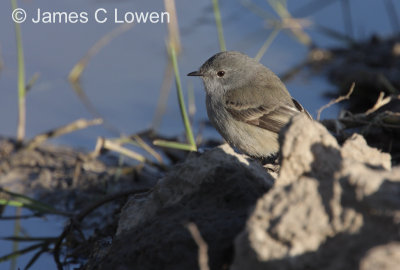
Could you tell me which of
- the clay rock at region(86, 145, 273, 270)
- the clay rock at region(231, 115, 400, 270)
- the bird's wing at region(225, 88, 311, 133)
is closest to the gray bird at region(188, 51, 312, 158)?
the bird's wing at region(225, 88, 311, 133)

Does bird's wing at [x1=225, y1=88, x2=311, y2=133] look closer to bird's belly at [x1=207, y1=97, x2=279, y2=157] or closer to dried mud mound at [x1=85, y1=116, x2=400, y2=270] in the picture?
bird's belly at [x1=207, y1=97, x2=279, y2=157]

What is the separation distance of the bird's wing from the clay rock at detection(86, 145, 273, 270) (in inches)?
78.9

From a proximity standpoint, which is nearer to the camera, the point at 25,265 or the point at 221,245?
the point at 221,245

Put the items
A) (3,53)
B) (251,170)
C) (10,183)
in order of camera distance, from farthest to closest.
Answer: (3,53)
(10,183)
(251,170)

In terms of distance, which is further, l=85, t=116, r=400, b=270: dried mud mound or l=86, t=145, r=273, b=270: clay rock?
l=86, t=145, r=273, b=270: clay rock

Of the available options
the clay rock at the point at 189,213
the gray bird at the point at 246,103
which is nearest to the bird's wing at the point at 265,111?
the gray bird at the point at 246,103

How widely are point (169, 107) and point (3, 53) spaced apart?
2.84 meters

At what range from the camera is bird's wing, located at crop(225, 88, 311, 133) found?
5.43 meters

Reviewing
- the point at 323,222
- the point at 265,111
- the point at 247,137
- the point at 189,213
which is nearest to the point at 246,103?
the point at 265,111

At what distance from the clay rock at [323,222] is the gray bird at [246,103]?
291cm

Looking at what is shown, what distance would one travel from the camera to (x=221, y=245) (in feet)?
9.16

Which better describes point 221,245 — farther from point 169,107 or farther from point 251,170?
point 169,107

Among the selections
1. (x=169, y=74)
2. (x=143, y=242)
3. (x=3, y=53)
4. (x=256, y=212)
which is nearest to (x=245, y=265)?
(x=256, y=212)

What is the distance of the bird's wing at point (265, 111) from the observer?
17.8 feet
